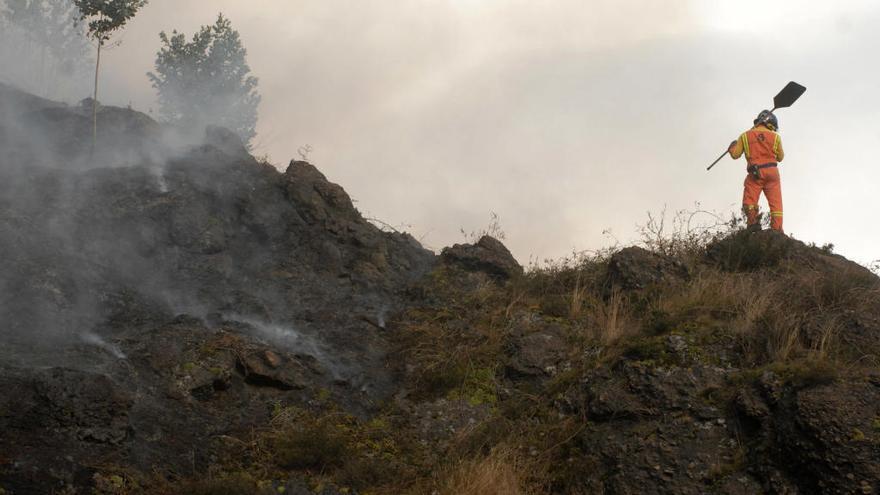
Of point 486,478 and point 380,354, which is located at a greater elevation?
point 380,354

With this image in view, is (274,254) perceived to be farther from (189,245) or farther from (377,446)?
(377,446)

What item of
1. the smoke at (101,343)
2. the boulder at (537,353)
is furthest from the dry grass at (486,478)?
the smoke at (101,343)

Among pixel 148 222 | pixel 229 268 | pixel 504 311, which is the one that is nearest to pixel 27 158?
pixel 148 222

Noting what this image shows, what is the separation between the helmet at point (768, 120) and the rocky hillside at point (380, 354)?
8.47 ft

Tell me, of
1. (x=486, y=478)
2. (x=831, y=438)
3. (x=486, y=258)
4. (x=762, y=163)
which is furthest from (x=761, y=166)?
(x=486, y=478)

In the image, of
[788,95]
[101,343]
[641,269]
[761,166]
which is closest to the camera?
[101,343]

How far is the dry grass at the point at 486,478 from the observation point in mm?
5484

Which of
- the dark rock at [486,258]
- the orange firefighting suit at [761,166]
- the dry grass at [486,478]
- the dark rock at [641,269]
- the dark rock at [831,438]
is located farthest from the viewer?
the dark rock at [486,258]

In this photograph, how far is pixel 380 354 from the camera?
27.9 feet

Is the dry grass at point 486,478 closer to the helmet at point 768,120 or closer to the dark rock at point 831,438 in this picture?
the dark rock at point 831,438

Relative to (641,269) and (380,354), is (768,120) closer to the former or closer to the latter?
(641,269)

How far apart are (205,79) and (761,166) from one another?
23963mm

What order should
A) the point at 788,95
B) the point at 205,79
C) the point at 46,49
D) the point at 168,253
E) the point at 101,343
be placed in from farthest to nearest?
the point at 46,49 → the point at 205,79 → the point at 788,95 → the point at 168,253 → the point at 101,343

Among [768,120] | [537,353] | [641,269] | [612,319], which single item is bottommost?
[537,353]
